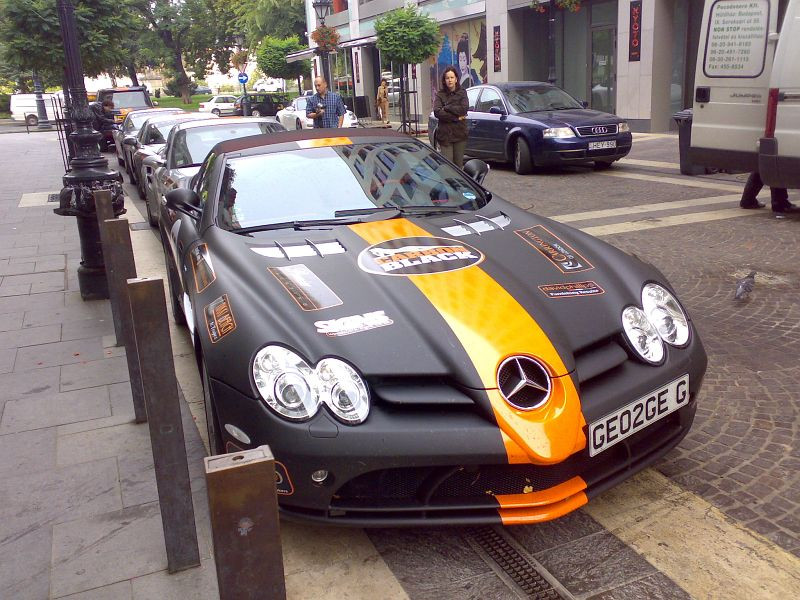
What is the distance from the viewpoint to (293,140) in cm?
479

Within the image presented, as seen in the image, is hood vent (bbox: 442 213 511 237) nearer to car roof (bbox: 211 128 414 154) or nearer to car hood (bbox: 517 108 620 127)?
A: car roof (bbox: 211 128 414 154)

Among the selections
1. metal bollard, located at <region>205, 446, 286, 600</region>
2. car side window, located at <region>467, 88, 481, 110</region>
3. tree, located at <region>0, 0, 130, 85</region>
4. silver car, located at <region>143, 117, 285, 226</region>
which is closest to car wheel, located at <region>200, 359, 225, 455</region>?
metal bollard, located at <region>205, 446, 286, 600</region>

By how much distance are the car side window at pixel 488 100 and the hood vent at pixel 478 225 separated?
10607 mm

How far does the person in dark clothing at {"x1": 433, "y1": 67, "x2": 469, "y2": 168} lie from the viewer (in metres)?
11.7

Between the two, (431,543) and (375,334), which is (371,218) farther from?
(431,543)

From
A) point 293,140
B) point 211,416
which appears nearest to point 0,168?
point 293,140

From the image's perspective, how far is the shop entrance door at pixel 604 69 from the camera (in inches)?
837

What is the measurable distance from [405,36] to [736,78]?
46.5 feet

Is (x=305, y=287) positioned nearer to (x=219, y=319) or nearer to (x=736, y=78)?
(x=219, y=319)

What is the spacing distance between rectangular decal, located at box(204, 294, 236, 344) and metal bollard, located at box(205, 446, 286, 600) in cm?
143

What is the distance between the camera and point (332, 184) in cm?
439

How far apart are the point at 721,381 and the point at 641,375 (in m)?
1.62

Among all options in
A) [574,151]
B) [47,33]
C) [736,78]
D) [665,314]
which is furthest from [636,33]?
[665,314]

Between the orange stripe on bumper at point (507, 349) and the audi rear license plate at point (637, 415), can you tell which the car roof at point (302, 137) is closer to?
the orange stripe on bumper at point (507, 349)
